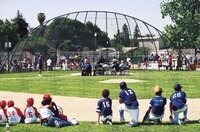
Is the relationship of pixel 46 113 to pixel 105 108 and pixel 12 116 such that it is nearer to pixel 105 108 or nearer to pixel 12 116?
pixel 12 116

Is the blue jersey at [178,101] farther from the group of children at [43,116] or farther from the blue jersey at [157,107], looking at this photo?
the group of children at [43,116]

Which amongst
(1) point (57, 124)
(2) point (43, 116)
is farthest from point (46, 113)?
(1) point (57, 124)

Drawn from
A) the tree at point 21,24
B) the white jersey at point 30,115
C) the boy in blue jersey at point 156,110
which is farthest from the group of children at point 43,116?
the tree at point 21,24

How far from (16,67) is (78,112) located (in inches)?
1113

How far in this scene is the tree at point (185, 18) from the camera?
5728 cm

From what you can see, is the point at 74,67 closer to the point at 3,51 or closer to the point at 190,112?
the point at 3,51

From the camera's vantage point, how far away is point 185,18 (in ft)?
189

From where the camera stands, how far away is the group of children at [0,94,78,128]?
10750 mm

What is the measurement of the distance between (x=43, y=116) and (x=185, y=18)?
49269 millimetres

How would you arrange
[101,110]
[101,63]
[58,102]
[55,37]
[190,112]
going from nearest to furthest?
[101,110] → [190,112] → [58,102] → [101,63] → [55,37]

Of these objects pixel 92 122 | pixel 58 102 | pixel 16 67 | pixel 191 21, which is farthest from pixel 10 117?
pixel 191 21

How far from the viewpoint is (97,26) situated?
4631 cm

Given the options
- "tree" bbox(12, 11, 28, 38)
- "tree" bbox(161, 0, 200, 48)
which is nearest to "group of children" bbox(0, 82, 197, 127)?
"tree" bbox(161, 0, 200, 48)

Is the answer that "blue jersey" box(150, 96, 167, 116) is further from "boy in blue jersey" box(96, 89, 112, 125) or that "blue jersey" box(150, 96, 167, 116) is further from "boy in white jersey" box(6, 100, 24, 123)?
"boy in white jersey" box(6, 100, 24, 123)
